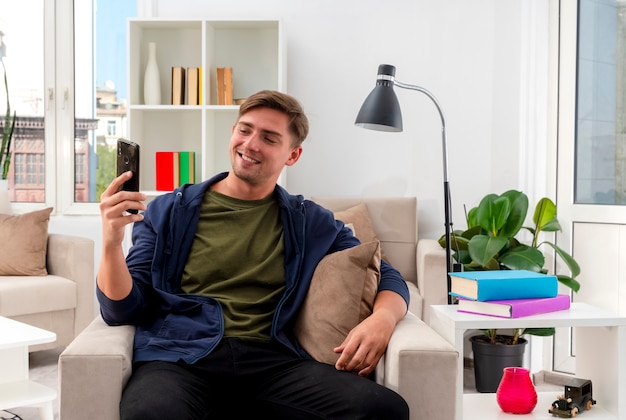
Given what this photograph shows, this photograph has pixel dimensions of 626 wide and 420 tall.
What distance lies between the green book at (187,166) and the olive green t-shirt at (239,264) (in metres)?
2.11

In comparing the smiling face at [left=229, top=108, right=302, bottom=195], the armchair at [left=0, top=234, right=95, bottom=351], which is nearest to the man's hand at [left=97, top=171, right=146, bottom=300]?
the smiling face at [left=229, top=108, right=302, bottom=195]

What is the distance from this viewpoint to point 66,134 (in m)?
4.79

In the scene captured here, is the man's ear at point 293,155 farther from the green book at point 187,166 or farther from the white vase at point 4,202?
the white vase at point 4,202

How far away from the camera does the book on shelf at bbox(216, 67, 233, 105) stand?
4.23 m

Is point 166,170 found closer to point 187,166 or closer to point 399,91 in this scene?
point 187,166

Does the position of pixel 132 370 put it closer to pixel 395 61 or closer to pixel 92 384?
pixel 92 384

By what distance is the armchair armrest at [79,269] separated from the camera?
3.86 m

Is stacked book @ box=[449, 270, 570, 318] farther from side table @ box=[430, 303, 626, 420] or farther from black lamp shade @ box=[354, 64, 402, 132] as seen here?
black lamp shade @ box=[354, 64, 402, 132]

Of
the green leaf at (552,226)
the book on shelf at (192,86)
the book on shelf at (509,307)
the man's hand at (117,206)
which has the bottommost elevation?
the book on shelf at (509,307)

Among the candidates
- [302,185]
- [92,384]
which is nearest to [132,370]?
[92,384]

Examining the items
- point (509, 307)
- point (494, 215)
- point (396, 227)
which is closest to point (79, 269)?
point (396, 227)

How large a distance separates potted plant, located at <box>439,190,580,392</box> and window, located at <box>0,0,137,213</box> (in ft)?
7.49

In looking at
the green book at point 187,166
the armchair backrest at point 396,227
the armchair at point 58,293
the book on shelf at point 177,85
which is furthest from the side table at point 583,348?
the book on shelf at point 177,85

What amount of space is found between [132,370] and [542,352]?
2.53 metres
